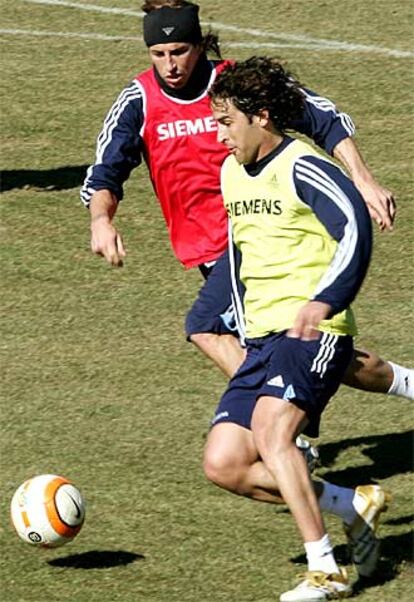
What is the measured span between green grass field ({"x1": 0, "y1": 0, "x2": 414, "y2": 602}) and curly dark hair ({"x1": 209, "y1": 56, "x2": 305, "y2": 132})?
1928 mm

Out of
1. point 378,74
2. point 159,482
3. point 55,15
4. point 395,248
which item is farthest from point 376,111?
point 159,482

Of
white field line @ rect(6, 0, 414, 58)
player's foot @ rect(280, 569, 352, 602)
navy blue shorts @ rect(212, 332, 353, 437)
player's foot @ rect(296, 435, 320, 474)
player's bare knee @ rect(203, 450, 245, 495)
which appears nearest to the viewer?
player's foot @ rect(280, 569, 352, 602)

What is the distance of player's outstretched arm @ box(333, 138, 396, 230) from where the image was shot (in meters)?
8.10

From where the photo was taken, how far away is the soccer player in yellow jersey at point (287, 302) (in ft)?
24.0

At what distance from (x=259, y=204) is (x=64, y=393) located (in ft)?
9.89

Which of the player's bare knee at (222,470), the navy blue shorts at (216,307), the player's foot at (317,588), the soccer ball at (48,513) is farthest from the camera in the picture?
the navy blue shorts at (216,307)

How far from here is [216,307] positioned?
8.84 m

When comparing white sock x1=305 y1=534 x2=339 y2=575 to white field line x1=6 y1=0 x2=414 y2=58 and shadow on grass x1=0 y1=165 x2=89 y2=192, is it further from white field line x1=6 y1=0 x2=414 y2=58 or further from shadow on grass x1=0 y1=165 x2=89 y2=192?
white field line x1=6 y1=0 x2=414 y2=58

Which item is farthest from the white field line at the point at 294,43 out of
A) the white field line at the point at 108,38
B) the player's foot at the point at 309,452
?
the player's foot at the point at 309,452

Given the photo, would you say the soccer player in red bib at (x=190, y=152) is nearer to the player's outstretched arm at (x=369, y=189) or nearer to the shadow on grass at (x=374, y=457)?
the player's outstretched arm at (x=369, y=189)

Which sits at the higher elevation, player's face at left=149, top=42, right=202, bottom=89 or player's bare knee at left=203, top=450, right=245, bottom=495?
player's face at left=149, top=42, right=202, bottom=89

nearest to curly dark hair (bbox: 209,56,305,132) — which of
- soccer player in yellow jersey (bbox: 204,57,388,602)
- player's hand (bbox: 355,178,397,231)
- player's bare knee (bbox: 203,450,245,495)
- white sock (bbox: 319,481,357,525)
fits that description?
soccer player in yellow jersey (bbox: 204,57,388,602)

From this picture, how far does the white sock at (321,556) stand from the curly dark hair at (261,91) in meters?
1.72

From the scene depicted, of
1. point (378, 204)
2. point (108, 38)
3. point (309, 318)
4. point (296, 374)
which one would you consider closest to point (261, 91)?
point (378, 204)
